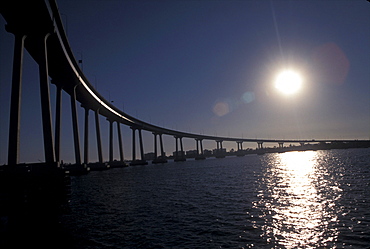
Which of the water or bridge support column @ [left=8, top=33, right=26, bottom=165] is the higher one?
bridge support column @ [left=8, top=33, right=26, bottom=165]

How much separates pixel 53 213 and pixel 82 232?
673 cm

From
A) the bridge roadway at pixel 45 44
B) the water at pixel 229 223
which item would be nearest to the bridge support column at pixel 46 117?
the bridge roadway at pixel 45 44

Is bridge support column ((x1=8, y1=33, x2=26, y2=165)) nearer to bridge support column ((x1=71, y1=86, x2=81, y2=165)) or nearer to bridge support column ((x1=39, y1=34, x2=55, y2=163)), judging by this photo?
bridge support column ((x1=39, y1=34, x2=55, y2=163))

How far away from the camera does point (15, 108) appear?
27.0m

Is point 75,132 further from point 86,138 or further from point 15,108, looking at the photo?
point 15,108

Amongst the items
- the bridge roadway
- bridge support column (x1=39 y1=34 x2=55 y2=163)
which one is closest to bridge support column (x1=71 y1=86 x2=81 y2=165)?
the bridge roadway

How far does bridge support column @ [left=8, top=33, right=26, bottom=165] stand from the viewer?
83.6 feet

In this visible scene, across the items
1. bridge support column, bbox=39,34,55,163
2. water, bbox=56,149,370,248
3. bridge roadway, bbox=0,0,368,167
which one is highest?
bridge roadway, bbox=0,0,368,167

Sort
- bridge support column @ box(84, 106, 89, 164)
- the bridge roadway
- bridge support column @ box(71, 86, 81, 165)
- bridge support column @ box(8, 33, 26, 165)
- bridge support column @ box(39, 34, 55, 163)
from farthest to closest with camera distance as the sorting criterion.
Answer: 1. bridge support column @ box(84, 106, 89, 164)
2. bridge support column @ box(71, 86, 81, 165)
3. bridge support column @ box(39, 34, 55, 163)
4. the bridge roadway
5. bridge support column @ box(8, 33, 26, 165)

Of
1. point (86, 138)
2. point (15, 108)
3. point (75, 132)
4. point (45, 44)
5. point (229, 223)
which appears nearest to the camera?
point (229, 223)

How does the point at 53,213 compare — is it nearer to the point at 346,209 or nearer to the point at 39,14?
the point at 346,209

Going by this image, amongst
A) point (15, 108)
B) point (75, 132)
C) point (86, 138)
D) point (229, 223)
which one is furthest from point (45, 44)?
point (86, 138)

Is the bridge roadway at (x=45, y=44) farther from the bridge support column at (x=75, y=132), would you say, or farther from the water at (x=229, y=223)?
the water at (x=229, y=223)

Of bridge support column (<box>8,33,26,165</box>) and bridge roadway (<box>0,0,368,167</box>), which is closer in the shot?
Answer: bridge support column (<box>8,33,26,165</box>)
